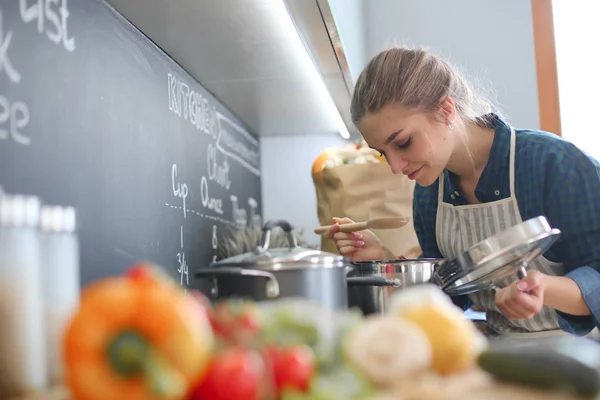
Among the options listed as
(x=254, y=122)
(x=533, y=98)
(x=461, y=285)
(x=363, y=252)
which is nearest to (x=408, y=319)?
(x=461, y=285)

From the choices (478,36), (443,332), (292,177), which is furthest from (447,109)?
(478,36)

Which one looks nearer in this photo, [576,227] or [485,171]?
[576,227]

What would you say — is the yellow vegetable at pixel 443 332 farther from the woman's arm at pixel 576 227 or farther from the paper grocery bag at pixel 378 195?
the paper grocery bag at pixel 378 195

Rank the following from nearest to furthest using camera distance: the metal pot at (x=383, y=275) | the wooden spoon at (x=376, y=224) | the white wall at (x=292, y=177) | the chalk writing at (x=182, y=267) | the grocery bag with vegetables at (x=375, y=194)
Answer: the metal pot at (x=383, y=275), the wooden spoon at (x=376, y=224), the chalk writing at (x=182, y=267), the grocery bag with vegetables at (x=375, y=194), the white wall at (x=292, y=177)

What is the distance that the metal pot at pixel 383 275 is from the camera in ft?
3.64

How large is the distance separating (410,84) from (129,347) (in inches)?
37.8

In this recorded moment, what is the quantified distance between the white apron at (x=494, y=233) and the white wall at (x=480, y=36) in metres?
1.33

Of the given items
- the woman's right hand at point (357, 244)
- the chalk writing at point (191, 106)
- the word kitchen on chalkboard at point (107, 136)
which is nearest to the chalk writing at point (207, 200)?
the word kitchen on chalkboard at point (107, 136)

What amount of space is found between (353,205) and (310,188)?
476mm

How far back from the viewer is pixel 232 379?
441 mm

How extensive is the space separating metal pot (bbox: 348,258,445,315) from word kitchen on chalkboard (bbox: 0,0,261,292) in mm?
389

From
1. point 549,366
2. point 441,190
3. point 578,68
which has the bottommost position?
point 549,366

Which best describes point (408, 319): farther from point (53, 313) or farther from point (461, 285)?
point (461, 285)

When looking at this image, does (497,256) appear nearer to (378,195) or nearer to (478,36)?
(378,195)
